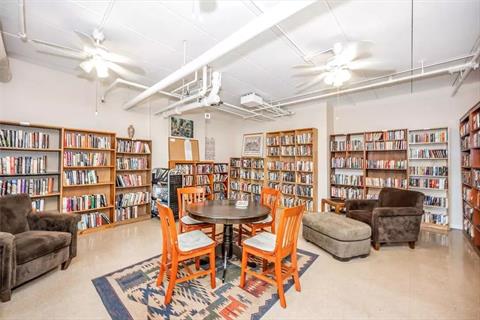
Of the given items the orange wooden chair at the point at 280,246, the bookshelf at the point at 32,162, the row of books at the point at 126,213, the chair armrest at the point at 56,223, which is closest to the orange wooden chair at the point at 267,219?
the orange wooden chair at the point at 280,246

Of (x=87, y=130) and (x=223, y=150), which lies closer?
(x=87, y=130)

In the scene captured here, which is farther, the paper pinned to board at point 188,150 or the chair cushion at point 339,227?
the paper pinned to board at point 188,150

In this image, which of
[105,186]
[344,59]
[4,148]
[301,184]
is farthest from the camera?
[301,184]

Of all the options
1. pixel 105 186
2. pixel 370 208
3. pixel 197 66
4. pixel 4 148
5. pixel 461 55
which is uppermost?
pixel 461 55

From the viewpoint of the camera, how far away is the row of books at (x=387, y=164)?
14.6 feet

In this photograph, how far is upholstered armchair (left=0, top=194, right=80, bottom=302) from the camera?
192cm

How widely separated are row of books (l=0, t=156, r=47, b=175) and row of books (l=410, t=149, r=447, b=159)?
688 cm

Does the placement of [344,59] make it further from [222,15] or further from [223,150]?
[223,150]

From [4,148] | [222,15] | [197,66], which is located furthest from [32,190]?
[222,15]

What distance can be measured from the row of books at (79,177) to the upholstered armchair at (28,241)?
95 centimetres

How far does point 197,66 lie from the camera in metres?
2.64

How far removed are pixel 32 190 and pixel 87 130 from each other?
1.22m

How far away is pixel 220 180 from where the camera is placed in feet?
21.1

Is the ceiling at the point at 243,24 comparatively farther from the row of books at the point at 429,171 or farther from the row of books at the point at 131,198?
the row of books at the point at 131,198
